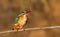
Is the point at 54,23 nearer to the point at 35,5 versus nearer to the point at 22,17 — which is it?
the point at 35,5

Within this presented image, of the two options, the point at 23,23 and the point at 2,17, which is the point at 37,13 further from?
the point at 23,23

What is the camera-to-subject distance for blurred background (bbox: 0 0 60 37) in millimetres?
2592

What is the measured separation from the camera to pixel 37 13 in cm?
264

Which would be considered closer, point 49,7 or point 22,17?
point 22,17

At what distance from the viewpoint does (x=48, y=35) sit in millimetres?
2654

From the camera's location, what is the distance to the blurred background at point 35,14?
2.59 metres

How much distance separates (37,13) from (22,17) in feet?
2.58

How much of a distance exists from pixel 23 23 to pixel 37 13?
80cm

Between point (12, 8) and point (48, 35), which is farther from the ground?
point (12, 8)

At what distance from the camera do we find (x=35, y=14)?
2.62 metres

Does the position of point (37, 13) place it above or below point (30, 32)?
above

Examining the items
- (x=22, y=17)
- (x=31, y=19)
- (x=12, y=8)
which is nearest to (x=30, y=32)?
(x=31, y=19)

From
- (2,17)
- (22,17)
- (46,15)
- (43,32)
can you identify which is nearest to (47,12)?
(46,15)

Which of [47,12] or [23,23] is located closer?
[23,23]
